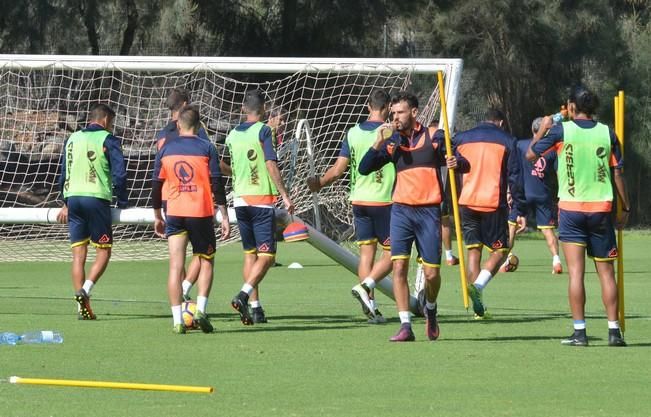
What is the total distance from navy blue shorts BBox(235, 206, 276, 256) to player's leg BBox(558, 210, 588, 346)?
3172mm

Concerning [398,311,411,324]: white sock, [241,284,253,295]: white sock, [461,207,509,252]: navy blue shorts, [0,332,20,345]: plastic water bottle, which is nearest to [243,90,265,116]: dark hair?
[241,284,253,295]: white sock

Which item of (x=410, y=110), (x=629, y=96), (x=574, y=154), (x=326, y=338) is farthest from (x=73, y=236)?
(x=629, y=96)

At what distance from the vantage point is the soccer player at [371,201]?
13438 mm

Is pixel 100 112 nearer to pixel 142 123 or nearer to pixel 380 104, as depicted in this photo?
pixel 380 104

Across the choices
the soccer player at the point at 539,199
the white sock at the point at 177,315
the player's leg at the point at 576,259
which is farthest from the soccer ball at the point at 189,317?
the soccer player at the point at 539,199

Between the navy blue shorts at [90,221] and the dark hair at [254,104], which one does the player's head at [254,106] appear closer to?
the dark hair at [254,104]

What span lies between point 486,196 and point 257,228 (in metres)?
2.48

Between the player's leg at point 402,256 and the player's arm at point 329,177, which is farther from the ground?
the player's arm at point 329,177

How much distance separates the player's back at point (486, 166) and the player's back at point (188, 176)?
124 inches

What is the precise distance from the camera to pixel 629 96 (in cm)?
3462

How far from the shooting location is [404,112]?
1139 cm

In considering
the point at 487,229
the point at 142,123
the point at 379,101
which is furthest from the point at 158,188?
the point at 142,123

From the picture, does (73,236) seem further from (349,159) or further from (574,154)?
(574,154)

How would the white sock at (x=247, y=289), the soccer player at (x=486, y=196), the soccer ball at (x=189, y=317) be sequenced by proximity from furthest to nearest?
the soccer player at (x=486, y=196), the white sock at (x=247, y=289), the soccer ball at (x=189, y=317)
